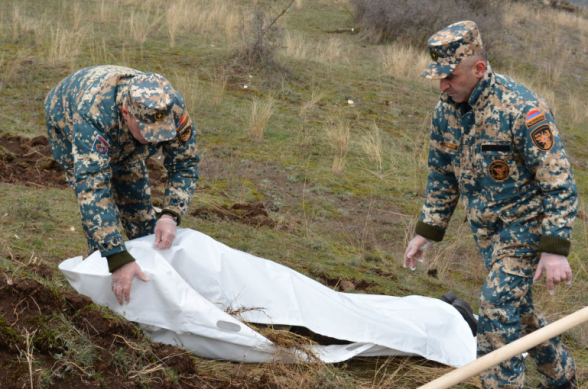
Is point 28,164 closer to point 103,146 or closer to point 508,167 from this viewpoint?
point 103,146

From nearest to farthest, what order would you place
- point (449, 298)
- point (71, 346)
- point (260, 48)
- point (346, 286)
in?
point (71, 346) → point (449, 298) → point (346, 286) → point (260, 48)

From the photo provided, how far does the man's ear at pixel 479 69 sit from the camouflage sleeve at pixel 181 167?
62.8 inches

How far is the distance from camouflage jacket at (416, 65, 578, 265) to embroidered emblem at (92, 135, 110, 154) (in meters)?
1.76

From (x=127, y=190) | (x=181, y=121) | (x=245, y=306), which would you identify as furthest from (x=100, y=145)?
(x=245, y=306)

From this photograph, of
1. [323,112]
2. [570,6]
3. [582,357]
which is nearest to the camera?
[582,357]

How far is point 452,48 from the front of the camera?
3213mm

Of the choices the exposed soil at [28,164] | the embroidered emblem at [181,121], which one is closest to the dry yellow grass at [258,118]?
the exposed soil at [28,164]

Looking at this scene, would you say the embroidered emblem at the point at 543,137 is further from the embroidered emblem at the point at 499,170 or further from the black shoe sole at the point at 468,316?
the black shoe sole at the point at 468,316

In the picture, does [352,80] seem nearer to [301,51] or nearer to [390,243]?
[301,51]

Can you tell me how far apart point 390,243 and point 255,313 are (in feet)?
10.2

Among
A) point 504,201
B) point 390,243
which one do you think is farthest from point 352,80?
point 504,201

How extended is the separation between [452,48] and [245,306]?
1.82 meters

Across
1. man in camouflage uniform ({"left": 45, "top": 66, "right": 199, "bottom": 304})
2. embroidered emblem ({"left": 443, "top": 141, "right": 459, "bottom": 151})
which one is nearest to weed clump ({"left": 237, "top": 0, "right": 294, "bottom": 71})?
man in camouflage uniform ({"left": 45, "top": 66, "right": 199, "bottom": 304})

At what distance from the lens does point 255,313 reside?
374 cm
